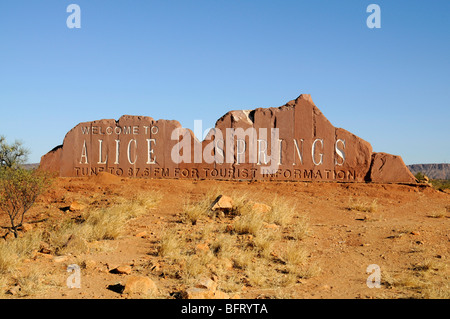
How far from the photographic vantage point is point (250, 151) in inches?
527

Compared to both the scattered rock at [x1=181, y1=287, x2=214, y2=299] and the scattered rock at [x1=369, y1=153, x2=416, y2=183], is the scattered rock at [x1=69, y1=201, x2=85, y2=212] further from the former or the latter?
the scattered rock at [x1=369, y1=153, x2=416, y2=183]

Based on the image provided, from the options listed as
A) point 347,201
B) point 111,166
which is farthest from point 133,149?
point 347,201

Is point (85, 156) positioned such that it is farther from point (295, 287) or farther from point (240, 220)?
point (295, 287)

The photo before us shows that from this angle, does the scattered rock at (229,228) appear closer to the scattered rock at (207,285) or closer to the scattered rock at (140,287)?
the scattered rock at (207,285)

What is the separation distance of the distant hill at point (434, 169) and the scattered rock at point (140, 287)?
61.4 metres

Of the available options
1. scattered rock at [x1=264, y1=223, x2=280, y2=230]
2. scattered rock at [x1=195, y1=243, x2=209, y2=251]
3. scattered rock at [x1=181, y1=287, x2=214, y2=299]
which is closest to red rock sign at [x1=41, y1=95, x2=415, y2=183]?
scattered rock at [x1=264, y1=223, x2=280, y2=230]

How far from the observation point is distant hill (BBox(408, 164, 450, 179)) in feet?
197

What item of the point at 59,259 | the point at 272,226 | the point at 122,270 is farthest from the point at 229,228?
the point at 59,259

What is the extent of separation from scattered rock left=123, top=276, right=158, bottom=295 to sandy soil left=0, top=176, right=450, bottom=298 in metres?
0.11

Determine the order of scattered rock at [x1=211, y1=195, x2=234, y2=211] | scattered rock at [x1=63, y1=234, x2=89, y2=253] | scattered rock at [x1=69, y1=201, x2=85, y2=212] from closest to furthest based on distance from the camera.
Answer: scattered rock at [x1=63, y1=234, x2=89, y2=253] → scattered rock at [x1=211, y1=195, x2=234, y2=211] → scattered rock at [x1=69, y1=201, x2=85, y2=212]

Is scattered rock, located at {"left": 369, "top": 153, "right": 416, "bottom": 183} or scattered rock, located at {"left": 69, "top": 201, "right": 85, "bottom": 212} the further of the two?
scattered rock, located at {"left": 369, "top": 153, "right": 416, "bottom": 183}

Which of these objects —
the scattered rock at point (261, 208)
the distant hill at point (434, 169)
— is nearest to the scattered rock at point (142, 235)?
the scattered rock at point (261, 208)

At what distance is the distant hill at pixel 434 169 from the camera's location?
6019 centimetres

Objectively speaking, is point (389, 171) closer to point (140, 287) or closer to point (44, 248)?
point (140, 287)
